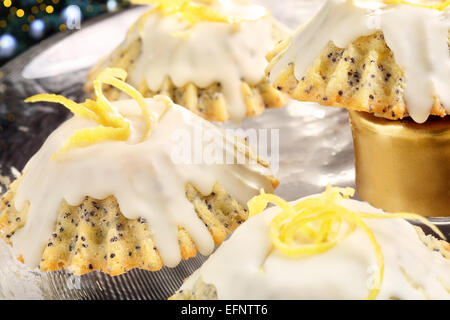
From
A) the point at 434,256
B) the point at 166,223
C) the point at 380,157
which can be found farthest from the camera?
the point at 380,157

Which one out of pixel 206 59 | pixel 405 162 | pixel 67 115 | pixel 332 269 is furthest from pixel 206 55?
pixel 332 269

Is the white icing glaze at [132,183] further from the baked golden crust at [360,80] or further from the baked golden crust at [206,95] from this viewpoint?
the baked golden crust at [206,95]

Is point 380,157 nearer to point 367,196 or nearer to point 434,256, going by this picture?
point 367,196

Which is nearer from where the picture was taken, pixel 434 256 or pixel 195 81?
pixel 434 256

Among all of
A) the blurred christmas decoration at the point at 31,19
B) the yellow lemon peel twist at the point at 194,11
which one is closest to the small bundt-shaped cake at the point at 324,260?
the yellow lemon peel twist at the point at 194,11

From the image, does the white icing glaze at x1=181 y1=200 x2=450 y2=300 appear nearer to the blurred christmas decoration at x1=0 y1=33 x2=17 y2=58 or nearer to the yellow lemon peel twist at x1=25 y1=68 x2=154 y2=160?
the yellow lemon peel twist at x1=25 y1=68 x2=154 y2=160

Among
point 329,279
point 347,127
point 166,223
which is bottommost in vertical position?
point 347,127

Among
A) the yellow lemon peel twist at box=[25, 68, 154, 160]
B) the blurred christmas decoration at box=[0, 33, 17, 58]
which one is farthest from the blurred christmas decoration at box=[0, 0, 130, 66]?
the yellow lemon peel twist at box=[25, 68, 154, 160]

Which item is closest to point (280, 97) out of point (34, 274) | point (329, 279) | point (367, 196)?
point (367, 196)
